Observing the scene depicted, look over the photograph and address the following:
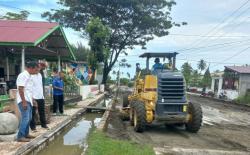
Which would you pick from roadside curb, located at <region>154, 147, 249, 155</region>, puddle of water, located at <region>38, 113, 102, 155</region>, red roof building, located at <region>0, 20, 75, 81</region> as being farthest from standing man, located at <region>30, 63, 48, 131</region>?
red roof building, located at <region>0, 20, 75, 81</region>

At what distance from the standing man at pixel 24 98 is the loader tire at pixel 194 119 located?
5.60 m

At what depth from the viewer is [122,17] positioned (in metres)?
41.2

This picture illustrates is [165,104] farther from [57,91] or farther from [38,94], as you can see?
[57,91]

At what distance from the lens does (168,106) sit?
465 inches

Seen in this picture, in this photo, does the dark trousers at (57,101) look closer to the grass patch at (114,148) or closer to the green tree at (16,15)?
the grass patch at (114,148)

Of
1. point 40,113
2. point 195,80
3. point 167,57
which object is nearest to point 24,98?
point 40,113

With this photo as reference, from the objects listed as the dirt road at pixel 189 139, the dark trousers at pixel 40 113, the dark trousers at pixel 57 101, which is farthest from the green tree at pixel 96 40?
the dark trousers at pixel 40 113

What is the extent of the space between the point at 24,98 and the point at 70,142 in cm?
244

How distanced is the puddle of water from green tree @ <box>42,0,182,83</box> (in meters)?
27.8

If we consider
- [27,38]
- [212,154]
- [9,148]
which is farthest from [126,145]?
[27,38]

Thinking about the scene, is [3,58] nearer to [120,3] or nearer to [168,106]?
[168,106]

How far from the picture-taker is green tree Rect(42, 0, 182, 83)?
4034cm

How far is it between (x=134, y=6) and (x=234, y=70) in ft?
44.9

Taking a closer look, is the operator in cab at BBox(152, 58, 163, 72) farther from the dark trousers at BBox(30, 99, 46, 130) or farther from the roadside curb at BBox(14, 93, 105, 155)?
the dark trousers at BBox(30, 99, 46, 130)
